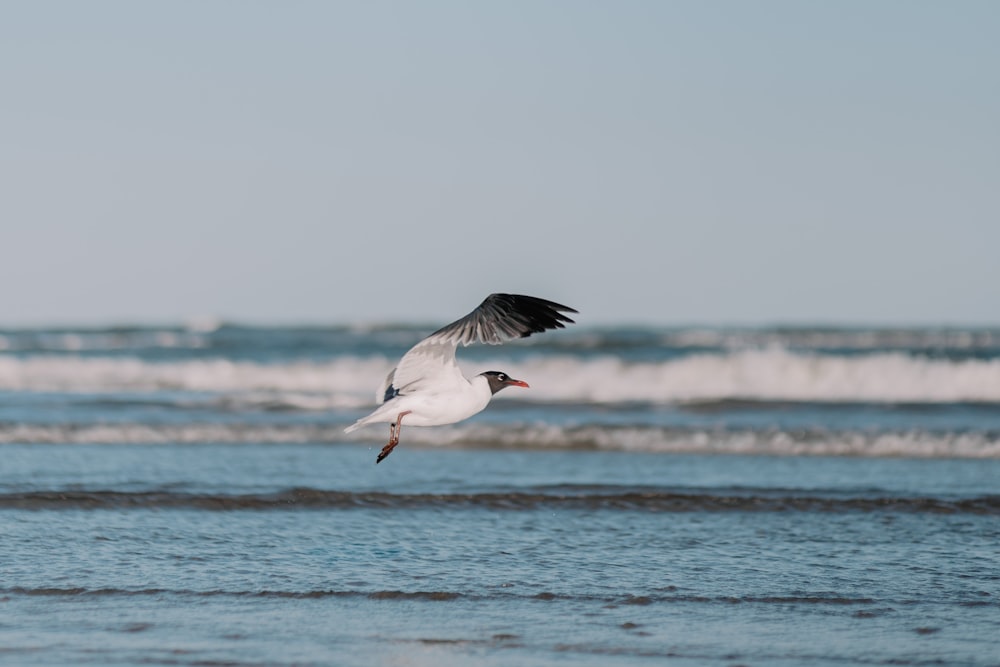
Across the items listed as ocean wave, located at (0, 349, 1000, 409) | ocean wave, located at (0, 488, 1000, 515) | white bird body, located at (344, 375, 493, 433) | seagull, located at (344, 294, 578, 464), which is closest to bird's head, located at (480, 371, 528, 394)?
seagull, located at (344, 294, 578, 464)

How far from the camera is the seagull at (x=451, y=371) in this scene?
7.30 m

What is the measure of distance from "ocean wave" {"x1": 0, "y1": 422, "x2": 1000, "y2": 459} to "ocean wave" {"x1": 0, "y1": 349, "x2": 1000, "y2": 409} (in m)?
3.90

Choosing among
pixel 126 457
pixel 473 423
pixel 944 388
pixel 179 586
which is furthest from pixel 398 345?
pixel 179 586

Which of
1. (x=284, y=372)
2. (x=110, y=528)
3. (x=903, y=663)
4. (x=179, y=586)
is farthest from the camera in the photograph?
(x=284, y=372)

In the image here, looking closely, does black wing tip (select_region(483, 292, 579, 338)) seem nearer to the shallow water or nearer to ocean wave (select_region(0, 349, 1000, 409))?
the shallow water

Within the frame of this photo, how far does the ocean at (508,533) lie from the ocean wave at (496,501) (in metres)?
0.03

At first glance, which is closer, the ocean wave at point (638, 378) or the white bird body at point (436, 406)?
the white bird body at point (436, 406)

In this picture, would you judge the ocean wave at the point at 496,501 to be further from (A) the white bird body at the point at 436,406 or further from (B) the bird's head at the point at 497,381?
(A) the white bird body at the point at 436,406

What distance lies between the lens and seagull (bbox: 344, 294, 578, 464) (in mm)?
7297

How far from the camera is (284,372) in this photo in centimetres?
2506

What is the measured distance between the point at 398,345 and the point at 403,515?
83.7ft

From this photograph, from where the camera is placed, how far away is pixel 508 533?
29.1 ft

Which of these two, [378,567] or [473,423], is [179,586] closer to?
[378,567]

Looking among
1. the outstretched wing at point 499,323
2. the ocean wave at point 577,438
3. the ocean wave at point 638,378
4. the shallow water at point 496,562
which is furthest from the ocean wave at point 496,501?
the ocean wave at point 638,378
